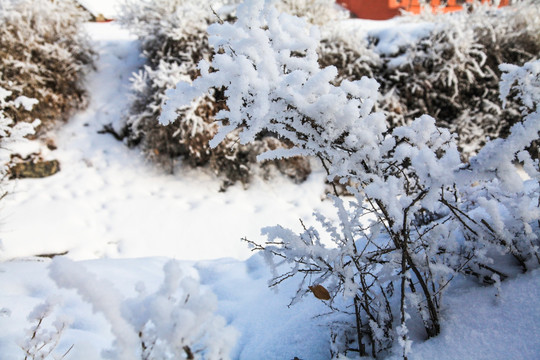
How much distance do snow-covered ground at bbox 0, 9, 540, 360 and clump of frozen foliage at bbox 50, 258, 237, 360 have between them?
36 millimetres

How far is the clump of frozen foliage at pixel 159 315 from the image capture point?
0.59 metres

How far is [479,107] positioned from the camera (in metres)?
4.55

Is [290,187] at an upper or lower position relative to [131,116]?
lower

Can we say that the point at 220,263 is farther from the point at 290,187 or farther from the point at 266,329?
the point at 290,187

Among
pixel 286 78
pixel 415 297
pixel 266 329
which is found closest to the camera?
pixel 286 78

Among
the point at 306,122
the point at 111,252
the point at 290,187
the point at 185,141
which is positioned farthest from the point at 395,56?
the point at 111,252

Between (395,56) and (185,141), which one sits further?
(395,56)

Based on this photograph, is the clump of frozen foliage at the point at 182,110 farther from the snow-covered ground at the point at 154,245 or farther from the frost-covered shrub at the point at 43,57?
the frost-covered shrub at the point at 43,57

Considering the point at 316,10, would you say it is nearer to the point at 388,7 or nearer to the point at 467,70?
the point at 467,70

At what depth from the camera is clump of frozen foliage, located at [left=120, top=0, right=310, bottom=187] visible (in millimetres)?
4383

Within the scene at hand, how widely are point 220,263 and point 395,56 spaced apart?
440 cm

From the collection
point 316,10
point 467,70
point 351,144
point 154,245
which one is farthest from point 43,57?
point 467,70

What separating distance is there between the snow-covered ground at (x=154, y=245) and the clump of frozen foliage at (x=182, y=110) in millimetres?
257

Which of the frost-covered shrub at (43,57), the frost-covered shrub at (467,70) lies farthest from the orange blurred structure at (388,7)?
the frost-covered shrub at (43,57)
